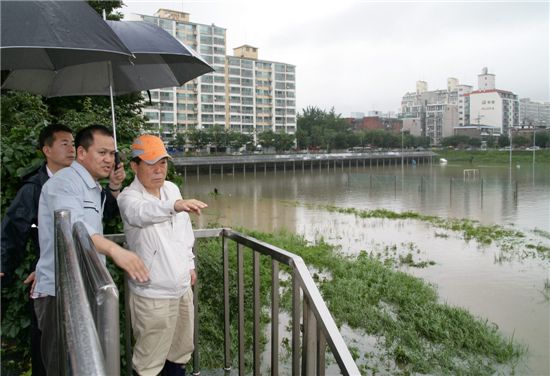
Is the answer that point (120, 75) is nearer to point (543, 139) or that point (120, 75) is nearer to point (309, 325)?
point (309, 325)

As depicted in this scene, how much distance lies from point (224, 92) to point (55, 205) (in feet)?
251

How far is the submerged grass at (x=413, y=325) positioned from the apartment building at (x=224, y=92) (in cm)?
5977

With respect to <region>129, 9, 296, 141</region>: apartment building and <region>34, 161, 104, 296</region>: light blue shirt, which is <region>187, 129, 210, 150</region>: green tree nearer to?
<region>129, 9, 296, 141</region>: apartment building

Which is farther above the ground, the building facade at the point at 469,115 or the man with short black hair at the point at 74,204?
the building facade at the point at 469,115

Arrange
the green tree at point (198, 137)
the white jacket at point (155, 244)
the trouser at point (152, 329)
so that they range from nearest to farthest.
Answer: the white jacket at point (155, 244), the trouser at point (152, 329), the green tree at point (198, 137)

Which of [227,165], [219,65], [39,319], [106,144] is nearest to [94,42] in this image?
[106,144]

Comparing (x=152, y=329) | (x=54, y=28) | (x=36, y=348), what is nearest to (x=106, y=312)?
(x=152, y=329)

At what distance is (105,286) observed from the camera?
3.20 feet

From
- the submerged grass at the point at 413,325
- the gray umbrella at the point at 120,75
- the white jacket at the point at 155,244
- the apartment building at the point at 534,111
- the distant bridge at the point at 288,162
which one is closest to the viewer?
the white jacket at the point at 155,244

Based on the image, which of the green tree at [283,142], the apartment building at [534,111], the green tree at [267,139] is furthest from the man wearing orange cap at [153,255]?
the apartment building at [534,111]

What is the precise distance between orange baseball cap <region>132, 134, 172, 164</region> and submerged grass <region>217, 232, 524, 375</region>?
2.95 m

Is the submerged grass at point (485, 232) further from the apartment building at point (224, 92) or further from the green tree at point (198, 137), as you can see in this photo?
the apartment building at point (224, 92)

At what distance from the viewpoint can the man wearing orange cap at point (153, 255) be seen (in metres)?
2.14

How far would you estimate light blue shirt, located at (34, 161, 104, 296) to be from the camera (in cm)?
194
